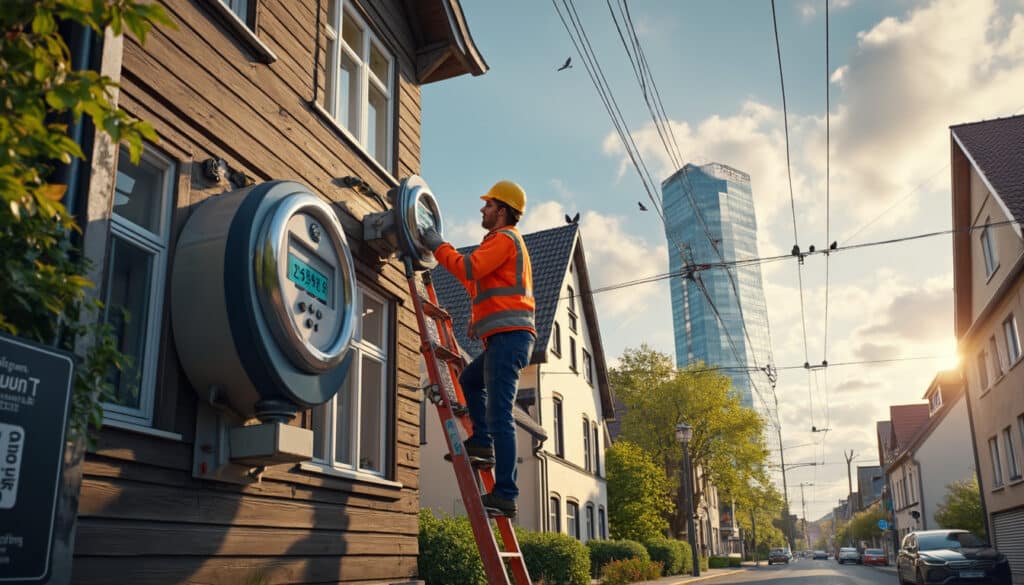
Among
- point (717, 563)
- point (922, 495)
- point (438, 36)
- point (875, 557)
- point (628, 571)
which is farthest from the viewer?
point (875, 557)

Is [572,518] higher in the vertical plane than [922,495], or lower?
lower

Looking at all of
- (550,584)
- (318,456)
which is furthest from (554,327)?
(318,456)

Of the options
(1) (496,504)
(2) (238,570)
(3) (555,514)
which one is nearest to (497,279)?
(1) (496,504)

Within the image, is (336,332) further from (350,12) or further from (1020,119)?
(1020,119)

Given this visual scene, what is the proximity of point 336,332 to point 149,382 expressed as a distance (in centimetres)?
131

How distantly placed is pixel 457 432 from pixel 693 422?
38.0 m

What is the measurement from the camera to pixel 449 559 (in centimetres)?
1284

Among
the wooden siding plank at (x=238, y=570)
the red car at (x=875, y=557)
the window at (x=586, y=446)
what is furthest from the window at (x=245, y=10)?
the red car at (x=875, y=557)

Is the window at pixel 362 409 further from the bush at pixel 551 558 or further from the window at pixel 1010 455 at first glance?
the window at pixel 1010 455

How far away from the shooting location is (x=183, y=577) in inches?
181

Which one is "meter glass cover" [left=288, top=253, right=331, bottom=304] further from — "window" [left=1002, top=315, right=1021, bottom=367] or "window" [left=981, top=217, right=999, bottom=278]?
"window" [left=981, top=217, right=999, bottom=278]

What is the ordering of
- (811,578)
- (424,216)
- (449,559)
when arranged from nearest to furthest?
(424,216), (449,559), (811,578)

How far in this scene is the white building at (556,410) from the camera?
21164 mm

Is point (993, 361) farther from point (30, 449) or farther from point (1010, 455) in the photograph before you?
point (30, 449)
